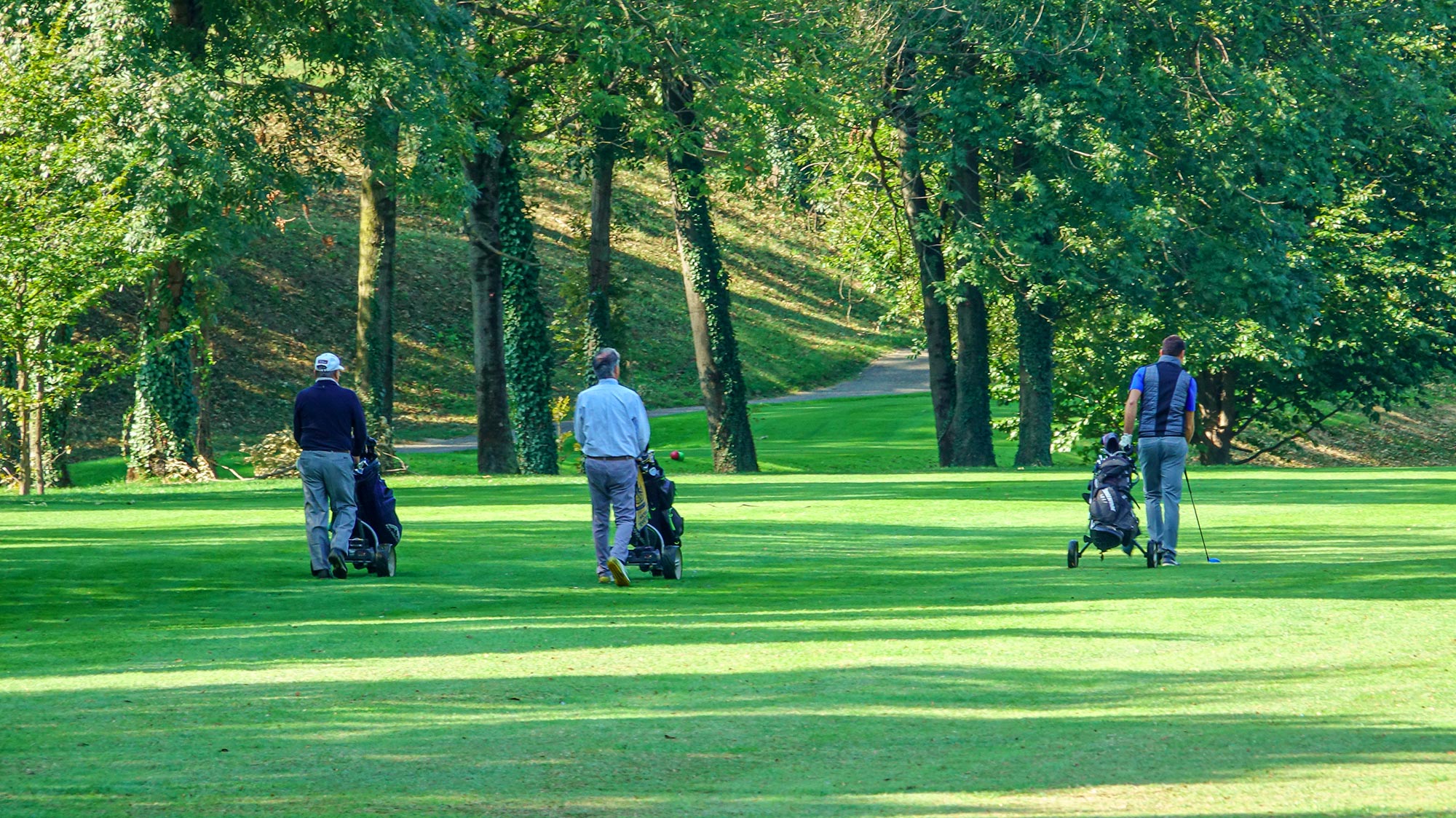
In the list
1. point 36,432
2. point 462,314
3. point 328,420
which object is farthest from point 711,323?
point 462,314

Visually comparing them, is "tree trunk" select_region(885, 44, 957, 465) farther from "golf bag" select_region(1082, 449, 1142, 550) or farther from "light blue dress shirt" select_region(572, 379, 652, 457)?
"light blue dress shirt" select_region(572, 379, 652, 457)

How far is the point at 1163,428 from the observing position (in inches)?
627

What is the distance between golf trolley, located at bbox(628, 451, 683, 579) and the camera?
1473 cm

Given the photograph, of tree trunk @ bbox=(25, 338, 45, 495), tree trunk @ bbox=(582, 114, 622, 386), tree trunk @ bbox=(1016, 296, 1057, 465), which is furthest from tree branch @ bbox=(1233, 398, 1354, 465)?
tree trunk @ bbox=(25, 338, 45, 495)

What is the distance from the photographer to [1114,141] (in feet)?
111

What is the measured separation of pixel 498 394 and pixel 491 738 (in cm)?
2878

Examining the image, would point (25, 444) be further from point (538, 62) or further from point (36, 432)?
point (538, 62)

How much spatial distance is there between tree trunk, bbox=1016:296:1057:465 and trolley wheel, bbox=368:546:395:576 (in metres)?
25.1

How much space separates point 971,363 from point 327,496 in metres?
24.9

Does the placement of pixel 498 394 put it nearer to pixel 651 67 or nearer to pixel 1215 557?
pixel 651 67

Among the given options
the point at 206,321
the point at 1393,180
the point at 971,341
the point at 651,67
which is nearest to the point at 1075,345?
the point at 971,341

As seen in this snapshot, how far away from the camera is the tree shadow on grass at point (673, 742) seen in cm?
672

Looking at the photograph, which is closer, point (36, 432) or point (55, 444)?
point (36, 432)

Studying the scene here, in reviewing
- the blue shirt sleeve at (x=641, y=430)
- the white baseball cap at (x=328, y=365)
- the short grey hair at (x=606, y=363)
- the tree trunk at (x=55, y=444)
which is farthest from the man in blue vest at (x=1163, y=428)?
the tree trunk at (x=55, y=444)
